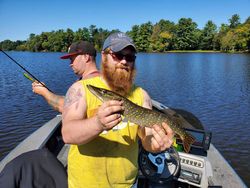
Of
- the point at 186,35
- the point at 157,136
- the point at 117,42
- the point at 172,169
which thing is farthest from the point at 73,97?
the point at 186,35

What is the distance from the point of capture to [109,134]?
2.55 meters

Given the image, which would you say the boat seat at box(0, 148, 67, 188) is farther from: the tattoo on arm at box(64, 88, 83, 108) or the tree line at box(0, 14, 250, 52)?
the tree line at box(0, 14, 250, 52)

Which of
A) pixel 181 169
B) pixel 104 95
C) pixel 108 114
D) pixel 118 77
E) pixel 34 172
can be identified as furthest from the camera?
pixel 181 169

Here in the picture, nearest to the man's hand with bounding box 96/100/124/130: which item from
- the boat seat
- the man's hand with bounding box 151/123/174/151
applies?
the man's hand with bounding box 151/123/174/151

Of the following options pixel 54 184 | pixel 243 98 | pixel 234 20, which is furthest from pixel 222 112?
pixel 234 20

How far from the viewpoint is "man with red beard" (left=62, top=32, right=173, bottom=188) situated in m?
2.44

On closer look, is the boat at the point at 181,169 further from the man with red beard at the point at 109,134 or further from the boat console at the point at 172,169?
the man with red beard at the point at 109,134

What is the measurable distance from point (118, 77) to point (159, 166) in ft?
6.88

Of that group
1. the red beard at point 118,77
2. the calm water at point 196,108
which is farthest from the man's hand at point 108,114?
the calm water at point 196,108

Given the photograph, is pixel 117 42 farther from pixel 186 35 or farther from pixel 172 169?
pixel 186 35

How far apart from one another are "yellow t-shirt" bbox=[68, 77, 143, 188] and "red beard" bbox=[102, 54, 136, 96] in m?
0.06

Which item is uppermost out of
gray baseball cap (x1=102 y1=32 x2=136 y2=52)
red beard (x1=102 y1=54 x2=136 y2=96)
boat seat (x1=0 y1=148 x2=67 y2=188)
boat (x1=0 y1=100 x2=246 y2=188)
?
gray baseball cap (x1=102 y1=32 x2=136 y2=52)

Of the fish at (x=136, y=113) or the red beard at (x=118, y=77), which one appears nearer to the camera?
the fish at (x=136, y=113)

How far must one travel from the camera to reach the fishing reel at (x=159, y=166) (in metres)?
4.24
